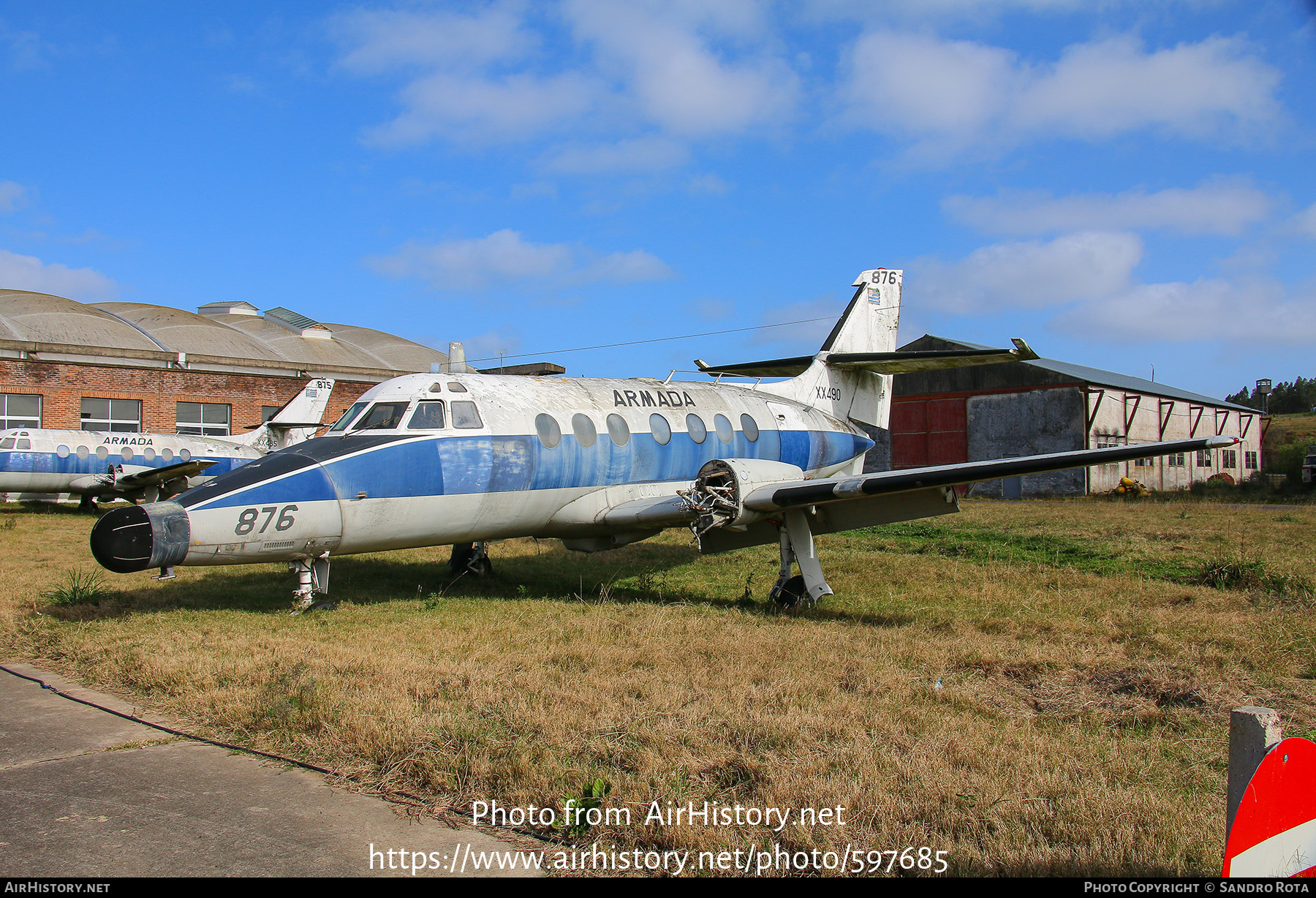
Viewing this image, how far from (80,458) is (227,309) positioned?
103 ft

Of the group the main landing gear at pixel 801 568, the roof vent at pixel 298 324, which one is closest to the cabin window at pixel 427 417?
the main landing gear at pixel 801 568

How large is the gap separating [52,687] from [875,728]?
704 centimetres

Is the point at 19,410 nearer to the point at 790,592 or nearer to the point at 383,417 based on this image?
the point at 383,417

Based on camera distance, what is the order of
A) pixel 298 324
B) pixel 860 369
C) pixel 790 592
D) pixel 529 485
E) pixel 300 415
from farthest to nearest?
pixel 298 324 < pixel 300 415 < pixel 860 369 < pixel 790 592 < pixel 529 485

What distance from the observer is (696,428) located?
13625mm

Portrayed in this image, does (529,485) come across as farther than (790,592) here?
No

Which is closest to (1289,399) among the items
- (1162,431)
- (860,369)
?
(1162,431)

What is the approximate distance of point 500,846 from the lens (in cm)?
437

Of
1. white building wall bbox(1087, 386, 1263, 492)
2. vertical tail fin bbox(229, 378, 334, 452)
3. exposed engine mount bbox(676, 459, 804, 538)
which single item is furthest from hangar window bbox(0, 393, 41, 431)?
white building wall bbox(1087, 386, 1263, 492)

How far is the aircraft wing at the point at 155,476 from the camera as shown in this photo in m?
26.1

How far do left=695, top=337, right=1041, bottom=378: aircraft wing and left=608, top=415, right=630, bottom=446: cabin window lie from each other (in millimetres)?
4866

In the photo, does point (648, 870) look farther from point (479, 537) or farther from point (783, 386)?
point (783, 386)

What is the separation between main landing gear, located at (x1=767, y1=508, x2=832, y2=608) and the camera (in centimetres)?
1130

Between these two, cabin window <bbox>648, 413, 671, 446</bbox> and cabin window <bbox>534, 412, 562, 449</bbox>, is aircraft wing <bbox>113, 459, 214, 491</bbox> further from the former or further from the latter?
cabin window <bbox>648, 413, 671, 446</bbox>
